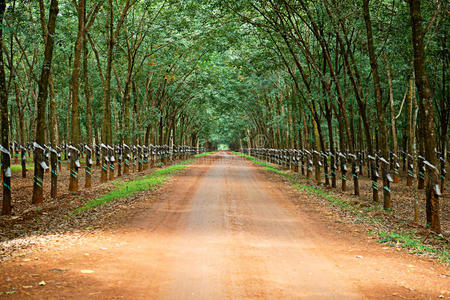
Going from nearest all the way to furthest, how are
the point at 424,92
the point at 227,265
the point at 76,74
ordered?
the point at 227,265, the point at 424,92, the point at 76,74

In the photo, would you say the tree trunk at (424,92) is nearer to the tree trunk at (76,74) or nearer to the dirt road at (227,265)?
the dirt road at (227,265)

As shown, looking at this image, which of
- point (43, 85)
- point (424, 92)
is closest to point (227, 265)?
point (424, 92)

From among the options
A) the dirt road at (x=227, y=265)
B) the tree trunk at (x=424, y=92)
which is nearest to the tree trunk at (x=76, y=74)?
the dirt road at (x=227, y=265)

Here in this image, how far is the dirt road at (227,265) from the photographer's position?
494cm

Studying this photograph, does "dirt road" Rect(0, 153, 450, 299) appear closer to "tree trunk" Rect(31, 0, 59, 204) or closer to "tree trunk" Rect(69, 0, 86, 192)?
"tree trunk" Rect(31, 0, 59, 204)

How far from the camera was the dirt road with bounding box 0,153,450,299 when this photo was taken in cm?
494

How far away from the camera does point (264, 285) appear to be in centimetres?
520

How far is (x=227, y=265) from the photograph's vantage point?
19.8 ft

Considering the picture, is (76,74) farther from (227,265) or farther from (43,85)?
(227,265)

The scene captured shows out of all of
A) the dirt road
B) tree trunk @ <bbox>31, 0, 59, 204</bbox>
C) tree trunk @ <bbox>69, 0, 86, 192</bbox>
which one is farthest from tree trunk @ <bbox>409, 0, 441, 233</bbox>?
tree trunk @ <bbox>69, 0, 86, 192</bbox>

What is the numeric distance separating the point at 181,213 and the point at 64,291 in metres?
5.87

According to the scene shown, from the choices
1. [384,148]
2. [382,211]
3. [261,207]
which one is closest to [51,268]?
[261,207]

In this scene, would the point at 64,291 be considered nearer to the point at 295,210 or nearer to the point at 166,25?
the point at 295,210

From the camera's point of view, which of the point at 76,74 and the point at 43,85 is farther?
the point at 76,74
